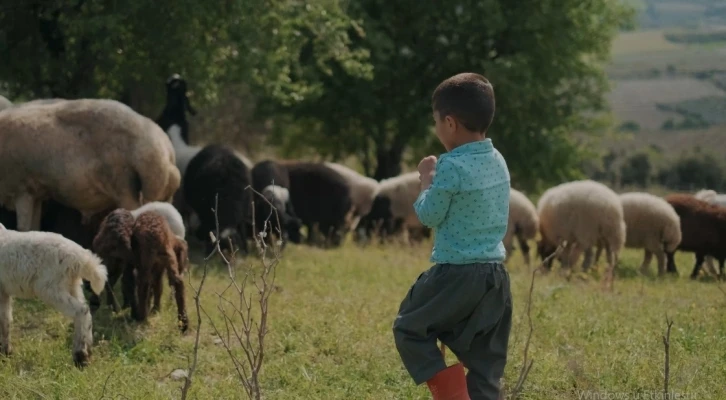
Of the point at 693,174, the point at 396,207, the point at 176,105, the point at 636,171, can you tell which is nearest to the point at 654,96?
the point at 636,171

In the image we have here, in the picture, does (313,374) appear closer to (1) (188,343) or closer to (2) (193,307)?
(1) (188,343)

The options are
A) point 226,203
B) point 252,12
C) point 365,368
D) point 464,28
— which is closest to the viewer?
point 365,368

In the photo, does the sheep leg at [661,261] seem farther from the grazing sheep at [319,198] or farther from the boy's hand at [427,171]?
the boy's hand at [427,171]

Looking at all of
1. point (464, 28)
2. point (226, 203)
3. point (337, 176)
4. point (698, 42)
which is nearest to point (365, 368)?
point (226, 203)

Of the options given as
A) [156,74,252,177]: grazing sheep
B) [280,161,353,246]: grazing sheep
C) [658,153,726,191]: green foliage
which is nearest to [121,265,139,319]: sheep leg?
[156,74,252,177]: grazing sheep

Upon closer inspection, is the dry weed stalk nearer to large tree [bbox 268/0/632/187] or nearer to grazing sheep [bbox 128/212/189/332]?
grazing sheep [bbox 128/212/189/332]

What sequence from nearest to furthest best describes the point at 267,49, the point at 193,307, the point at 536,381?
the point at 536,381, the point at 193,307, the point at 267,49

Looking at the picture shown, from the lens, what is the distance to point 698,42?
175 ft

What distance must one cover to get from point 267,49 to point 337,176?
3055mm

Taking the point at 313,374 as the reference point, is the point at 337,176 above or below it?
below

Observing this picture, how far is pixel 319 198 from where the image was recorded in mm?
16594

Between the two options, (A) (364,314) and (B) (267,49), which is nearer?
(A) (364,314)

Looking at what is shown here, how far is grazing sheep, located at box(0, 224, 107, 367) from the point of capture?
6535mm

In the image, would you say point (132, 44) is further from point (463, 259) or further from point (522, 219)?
point (463, 259)
